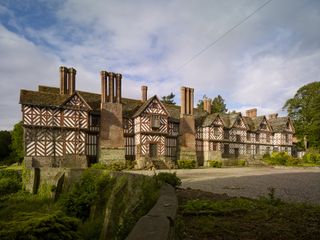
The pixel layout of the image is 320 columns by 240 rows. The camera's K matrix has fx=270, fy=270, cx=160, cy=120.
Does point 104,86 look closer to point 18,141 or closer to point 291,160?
point 18,141

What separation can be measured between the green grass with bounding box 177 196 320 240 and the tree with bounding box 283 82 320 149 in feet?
140

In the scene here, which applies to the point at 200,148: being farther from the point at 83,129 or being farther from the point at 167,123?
the point at 83,129

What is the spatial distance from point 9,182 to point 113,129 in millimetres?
10686

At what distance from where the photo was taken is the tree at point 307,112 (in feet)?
141

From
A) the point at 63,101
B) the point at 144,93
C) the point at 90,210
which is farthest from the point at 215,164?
the point at 90,210

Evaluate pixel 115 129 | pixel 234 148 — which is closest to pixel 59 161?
pixel 115 129

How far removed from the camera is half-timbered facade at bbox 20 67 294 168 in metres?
24.1

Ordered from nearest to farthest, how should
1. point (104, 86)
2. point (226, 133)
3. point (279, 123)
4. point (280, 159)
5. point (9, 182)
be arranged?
1. point (9, 182)
2. point (104, 86)
3. point (280, 159)
4. point (226, 133)
5. point (279, 123)

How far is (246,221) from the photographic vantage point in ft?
15.8

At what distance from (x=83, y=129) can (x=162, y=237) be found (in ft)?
78.8

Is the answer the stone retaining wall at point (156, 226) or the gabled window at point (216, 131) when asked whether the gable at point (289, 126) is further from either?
the stone retaining wall at point (156, 226)

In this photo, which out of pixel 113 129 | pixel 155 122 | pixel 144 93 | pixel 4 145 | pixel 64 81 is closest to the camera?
pixel 64 81

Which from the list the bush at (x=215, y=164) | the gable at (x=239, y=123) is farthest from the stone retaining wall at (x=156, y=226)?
the gable at (x=239, y=123)

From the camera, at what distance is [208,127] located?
34.3m
